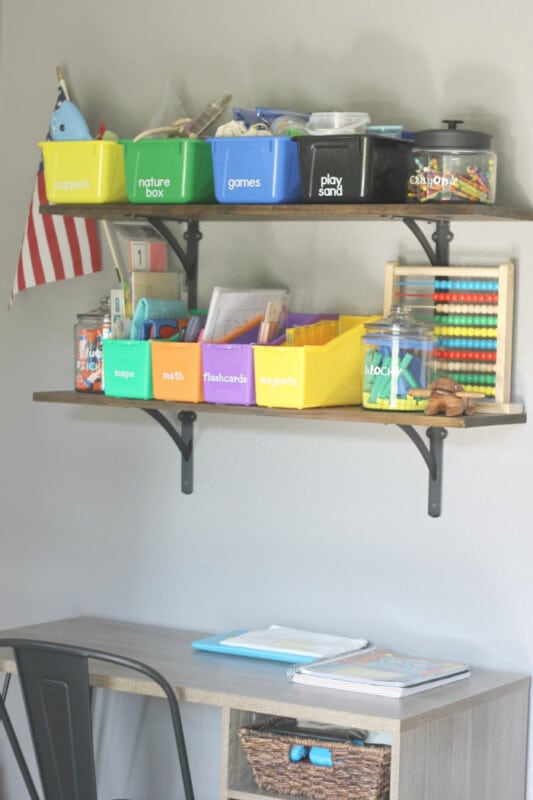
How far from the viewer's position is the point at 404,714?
237cm

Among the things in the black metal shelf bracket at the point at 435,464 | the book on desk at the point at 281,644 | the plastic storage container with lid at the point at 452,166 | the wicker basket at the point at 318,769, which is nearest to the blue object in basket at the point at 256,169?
the plastic storage container with lid at the point at 452,166

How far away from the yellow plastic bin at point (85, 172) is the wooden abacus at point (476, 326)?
0.67m

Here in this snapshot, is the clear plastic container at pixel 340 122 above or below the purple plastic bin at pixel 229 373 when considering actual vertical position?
above

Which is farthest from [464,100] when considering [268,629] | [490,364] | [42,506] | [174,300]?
[42,506]

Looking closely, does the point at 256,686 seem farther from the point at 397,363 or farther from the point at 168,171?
the point at 168,171

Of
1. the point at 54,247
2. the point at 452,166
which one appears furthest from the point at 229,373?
the point at 54,247

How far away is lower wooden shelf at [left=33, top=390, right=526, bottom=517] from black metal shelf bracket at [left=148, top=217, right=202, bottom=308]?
0.92 ft

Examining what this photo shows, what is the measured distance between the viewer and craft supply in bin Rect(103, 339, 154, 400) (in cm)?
289

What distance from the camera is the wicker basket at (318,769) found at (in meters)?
2.42

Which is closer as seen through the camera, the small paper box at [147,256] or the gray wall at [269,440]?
the gray wall at [269,440]

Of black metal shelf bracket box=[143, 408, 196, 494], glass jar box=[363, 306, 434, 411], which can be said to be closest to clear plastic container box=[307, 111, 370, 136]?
glass jar box=[363, 306, 434, 411]

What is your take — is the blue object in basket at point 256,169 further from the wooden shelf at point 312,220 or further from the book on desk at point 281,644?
the book on desk at point 281,644

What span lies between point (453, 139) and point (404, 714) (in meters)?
1.06

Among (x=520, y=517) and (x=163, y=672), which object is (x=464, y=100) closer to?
(x=520, y=517)
